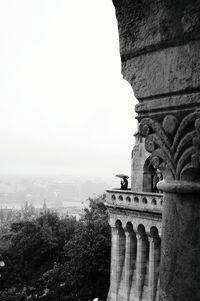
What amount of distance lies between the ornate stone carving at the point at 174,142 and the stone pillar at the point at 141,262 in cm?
1302

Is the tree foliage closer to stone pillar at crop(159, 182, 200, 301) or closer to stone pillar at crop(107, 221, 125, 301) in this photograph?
stone pillar at crop(107, 221, 125, 301)

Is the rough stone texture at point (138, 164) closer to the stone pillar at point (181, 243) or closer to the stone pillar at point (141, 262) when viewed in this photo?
the stone pillar at point (141, 262)

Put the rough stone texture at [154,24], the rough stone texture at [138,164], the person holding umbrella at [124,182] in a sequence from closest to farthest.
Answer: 1. the rough stone texture at [154,24]
2. the rough stone texture at [138,164]
3. the person holding umbrella at [124,182]

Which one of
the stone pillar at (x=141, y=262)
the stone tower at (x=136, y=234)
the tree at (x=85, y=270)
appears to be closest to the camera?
the stone tower at (x=136, y=234)

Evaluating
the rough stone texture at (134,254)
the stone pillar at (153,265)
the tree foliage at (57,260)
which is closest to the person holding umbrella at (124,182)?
the rough stone texture at (134,254)

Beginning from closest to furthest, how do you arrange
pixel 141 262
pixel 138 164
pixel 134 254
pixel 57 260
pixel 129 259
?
pixel 141 262 → pixel 129 259 → pixel 134 254 → pixel 138 164 → pixel 57 260

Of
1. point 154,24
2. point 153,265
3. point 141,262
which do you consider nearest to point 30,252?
point 141,262

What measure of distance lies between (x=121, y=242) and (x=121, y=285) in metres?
1.66

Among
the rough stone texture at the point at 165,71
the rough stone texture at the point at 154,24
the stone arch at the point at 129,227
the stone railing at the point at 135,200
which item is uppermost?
the rough stone texture at the point at 154,24

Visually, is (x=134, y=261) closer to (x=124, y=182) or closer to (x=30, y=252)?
(x=124, y=182)

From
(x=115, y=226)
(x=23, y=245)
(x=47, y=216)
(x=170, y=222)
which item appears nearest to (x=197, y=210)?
(x=170, y=222)

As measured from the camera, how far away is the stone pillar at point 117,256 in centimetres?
1625

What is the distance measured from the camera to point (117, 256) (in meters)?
16.2

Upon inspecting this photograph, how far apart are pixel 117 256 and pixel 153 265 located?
6.57ft
